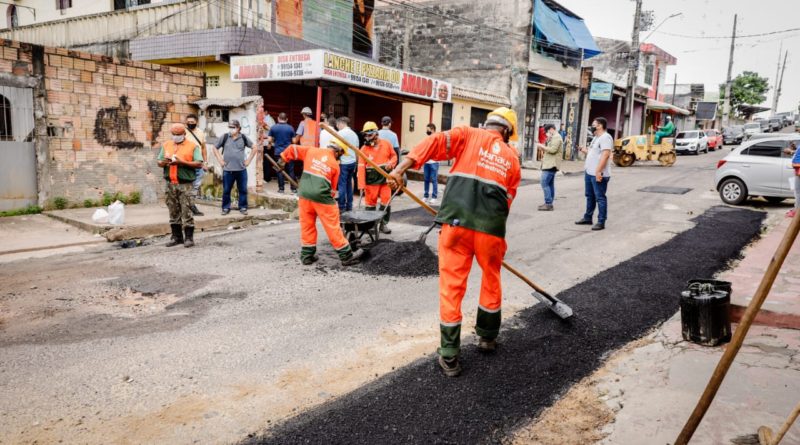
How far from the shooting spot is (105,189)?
35.1ft

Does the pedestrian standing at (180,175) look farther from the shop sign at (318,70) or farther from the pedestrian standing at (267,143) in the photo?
the shop sign at (318,70)

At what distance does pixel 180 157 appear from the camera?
7.73 metres

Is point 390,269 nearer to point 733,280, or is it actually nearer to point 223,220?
point 733,280

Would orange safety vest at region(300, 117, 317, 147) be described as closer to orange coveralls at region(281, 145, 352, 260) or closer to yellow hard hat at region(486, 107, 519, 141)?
orange coveralls at region(281, 145, 352, 260)

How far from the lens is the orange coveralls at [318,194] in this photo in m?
6.62

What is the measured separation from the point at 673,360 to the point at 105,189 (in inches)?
410

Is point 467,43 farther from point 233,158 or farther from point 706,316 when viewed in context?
point 706,316

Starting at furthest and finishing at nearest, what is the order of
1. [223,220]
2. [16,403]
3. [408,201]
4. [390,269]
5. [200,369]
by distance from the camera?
[408,201], [223,220], [390,269], [200,369], [16,403]

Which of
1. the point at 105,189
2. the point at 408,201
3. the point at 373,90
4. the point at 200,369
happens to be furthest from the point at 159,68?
the point at 200,369

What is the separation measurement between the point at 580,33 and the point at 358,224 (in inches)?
934

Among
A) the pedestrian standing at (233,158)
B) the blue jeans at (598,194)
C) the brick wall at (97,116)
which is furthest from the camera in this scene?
the pedestrian standing at (233,158)

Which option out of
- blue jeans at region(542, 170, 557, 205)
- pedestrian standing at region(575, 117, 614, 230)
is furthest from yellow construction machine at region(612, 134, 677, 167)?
pedestrian standing at region(575, 117, 614, 230)

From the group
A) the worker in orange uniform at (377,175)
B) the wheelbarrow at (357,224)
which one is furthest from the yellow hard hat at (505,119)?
the worker in orange uniform at (377,175)

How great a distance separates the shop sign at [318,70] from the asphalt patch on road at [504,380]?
7474 millimetres
